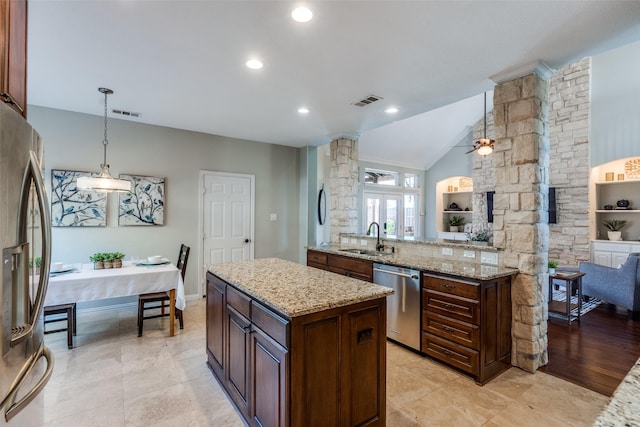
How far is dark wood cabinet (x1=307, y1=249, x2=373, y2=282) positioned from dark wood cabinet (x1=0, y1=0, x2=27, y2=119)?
3.04 metres

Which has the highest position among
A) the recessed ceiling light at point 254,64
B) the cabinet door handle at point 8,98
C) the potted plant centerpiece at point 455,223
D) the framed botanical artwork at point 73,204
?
the recessed ceiling light at point 254,64

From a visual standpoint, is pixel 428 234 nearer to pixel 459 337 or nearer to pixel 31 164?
pixel 459 337

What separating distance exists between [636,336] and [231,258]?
5.45 m

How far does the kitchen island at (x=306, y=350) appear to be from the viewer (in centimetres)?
153

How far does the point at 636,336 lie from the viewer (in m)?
3.39

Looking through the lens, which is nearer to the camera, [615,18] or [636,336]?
[615,18]

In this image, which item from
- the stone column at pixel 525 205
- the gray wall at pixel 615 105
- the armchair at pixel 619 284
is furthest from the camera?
the gray wall at pixel 615 105

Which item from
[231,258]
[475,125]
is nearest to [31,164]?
[231,258]

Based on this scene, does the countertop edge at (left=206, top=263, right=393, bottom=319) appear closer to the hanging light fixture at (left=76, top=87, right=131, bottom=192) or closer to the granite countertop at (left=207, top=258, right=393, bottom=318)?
the granite countertop at (left=207, top=258, right=393, bottom=318)

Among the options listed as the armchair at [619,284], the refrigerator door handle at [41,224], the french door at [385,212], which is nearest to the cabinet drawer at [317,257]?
the french door at [385,212]

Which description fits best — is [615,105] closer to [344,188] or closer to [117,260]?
[344,188]

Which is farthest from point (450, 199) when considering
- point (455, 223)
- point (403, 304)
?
point (403, 304)

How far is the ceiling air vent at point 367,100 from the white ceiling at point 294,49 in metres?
0.08

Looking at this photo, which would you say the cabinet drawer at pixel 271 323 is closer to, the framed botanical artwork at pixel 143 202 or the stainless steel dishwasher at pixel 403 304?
the stainless steel dishwasher at pixel 403 304
